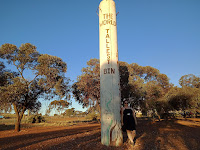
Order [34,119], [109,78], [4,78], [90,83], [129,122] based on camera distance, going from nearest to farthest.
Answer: [129,122], [109,78], [4,78], [90,83], [34,119]

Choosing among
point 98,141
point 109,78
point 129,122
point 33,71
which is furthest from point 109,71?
point 33,71

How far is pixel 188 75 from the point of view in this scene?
4194 centimetres

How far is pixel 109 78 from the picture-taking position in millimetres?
7641

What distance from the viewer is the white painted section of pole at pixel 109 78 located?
7.20 meters

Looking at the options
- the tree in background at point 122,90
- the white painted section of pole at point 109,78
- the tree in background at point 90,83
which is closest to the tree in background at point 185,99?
the tree in background at point 122,90

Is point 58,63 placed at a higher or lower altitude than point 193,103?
higher

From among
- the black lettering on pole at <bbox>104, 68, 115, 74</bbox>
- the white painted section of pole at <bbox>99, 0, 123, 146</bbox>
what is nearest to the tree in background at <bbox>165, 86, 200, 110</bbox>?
the white painted section of pole at <bbox>99, 0, 123, 146</bbox>

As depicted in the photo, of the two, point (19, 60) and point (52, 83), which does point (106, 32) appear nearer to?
point (52, 83)

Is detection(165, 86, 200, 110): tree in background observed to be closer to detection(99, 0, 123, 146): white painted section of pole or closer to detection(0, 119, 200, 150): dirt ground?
detection(0, 119, 200, 150): dirt ground

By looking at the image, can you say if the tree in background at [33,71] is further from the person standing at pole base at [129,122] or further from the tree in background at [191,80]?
the tree in background at [191,80]

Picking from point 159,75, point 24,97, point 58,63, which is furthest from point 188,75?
point 24,97

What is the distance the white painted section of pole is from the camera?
7.20m

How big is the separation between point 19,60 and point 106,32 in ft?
43.3

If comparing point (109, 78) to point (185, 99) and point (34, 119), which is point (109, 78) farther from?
point (34, 119)
